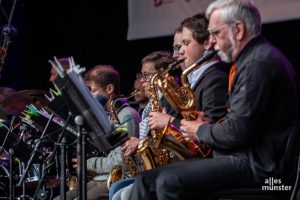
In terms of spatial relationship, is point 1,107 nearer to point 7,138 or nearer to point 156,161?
point 7,138

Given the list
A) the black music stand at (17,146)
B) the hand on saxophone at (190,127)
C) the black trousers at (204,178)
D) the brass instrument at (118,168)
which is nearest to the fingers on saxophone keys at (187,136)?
the hand on saxophone at (190,127)

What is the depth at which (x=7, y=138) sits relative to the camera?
4.99m

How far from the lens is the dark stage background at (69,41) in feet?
25.7

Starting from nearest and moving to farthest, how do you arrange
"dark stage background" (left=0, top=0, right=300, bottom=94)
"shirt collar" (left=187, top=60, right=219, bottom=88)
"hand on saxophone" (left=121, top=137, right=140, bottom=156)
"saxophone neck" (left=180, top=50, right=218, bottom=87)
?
"saxophone neck" (left=180, top=50, right=218, bottom=87) → "shirt collar" (left=187, top=60, right=219, bottom=88) → "hand on saxophone" (left=121, top=137, right=140, bottom=156) → "dark stage background" (left=0, top=0, right=300, bottom=94)

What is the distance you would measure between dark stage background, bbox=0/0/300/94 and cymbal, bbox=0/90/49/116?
2.52 m

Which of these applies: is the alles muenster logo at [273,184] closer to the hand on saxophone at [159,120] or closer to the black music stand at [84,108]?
the hand on saxophone at [159,120]

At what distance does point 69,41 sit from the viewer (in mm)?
8406

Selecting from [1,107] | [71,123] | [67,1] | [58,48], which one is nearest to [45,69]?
[58,48]

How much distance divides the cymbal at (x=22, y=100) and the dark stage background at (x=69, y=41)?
2.52 meters

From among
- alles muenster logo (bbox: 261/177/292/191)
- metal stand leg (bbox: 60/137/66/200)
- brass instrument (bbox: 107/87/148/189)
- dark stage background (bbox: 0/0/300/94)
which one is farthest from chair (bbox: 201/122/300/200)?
dark stage background (bbox: 0/0/300/94)

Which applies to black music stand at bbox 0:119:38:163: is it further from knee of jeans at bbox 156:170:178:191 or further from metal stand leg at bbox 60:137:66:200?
knee of jeans at bbox 156:170:178:191

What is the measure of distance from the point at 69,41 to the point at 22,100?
11.3 ft

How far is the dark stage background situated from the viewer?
308 inches

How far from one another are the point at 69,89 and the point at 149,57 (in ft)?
5.92
